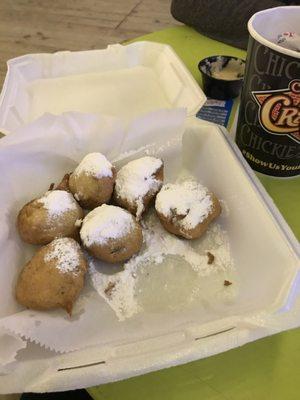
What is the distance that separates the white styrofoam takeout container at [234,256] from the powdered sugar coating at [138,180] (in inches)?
2.2

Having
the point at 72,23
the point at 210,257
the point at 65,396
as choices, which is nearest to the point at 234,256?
the point at 210,257

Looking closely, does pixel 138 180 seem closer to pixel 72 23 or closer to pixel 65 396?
pixel 65 396

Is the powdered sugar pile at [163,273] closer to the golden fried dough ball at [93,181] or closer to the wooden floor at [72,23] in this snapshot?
the golden fried dough ball at [93,181]

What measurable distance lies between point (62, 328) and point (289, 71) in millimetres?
378

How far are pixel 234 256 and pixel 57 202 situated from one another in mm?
230

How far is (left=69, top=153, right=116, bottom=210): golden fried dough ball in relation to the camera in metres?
0.58

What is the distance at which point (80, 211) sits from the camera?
1.92 ft

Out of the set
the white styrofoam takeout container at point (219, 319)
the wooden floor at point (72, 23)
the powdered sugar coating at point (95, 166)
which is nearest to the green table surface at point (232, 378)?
the white styrofoam takeout container at point (219, 319)

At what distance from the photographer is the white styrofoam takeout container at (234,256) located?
1.38 feet

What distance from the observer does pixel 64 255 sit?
0.51 metres

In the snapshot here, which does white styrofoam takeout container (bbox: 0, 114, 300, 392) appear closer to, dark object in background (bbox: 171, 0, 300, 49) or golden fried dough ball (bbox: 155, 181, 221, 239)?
golden fried dough ball (bbox: 155, 181, 221, 239)

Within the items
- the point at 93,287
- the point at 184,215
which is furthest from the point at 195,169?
the point at 93,287

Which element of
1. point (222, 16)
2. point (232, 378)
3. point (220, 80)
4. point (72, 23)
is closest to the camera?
point (232, 378)

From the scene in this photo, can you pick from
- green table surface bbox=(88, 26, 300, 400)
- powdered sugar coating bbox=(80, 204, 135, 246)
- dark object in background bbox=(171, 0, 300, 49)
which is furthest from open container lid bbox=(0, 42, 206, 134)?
green table surface bbox=(88, 26, 300, 400)
